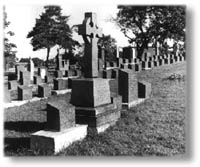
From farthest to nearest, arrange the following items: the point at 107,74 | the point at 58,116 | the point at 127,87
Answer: the point at 107,74, the point at 127,87, the point at 58,116

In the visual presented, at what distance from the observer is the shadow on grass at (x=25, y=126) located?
6.23 meters

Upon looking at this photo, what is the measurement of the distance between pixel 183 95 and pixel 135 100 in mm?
1278


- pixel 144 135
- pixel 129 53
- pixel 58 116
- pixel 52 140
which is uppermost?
pixel 129 53

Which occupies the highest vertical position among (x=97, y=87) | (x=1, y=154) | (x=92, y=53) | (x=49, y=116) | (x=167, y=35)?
(x=167, y=35)

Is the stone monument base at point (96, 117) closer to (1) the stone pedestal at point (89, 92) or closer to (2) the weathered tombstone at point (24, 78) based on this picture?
(1) the stone pedestal at point (89, 92)

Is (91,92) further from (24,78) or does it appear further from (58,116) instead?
(24,78)

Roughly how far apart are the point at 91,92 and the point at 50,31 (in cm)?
431

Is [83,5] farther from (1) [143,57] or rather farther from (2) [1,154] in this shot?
(1) [143,57]

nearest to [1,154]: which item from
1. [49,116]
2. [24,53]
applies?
[49,116]

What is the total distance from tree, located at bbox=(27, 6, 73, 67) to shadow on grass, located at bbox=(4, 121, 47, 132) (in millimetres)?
1604

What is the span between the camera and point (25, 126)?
254 inches

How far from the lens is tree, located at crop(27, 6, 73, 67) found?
6837 mm

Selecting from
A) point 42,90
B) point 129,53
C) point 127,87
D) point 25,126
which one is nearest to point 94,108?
point 25,126

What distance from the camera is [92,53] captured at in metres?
6.10
